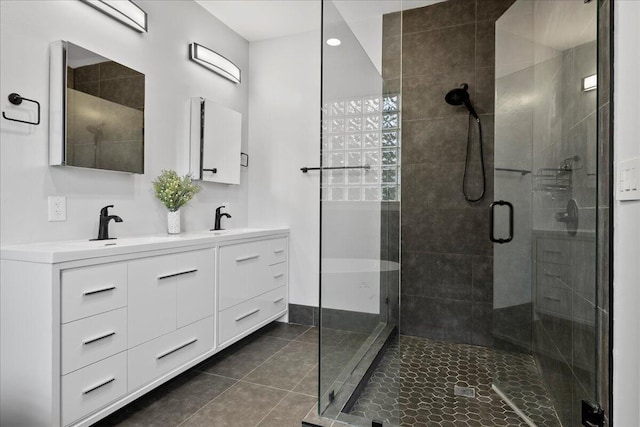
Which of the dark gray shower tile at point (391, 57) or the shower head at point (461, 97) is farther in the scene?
the shower head at point (461, 97)

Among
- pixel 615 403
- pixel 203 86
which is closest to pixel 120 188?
pixel 203 86

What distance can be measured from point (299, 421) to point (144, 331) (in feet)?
2.94

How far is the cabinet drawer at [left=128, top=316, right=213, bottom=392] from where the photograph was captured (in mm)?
1808

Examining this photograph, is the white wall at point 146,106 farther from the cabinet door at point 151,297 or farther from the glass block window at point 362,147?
the glass block window at point 362,147

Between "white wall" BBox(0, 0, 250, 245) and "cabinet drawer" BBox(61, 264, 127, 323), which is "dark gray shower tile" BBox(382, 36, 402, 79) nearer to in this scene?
"white wall" BBox(0, 0, 250, 245)

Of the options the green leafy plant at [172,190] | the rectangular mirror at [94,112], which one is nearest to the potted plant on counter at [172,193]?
the green leafy plant at [172,190]

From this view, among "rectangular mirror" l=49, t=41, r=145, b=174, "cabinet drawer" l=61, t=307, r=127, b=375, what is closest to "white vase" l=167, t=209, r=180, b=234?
"rectangular mirror" l=49, t=41, r=145, b=174

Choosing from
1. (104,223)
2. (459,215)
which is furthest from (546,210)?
(104,223)

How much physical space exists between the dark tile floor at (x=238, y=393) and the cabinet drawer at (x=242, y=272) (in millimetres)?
404

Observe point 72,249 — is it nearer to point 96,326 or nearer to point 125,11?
point 96,326

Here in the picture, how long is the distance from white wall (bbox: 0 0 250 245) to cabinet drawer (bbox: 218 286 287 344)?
75cm

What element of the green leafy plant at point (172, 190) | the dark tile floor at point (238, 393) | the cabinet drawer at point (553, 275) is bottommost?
the dark tile floor at point (238, 393)

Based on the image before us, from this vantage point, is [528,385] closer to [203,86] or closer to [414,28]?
[414,28]

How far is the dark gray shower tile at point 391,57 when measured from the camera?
225 centimetres
